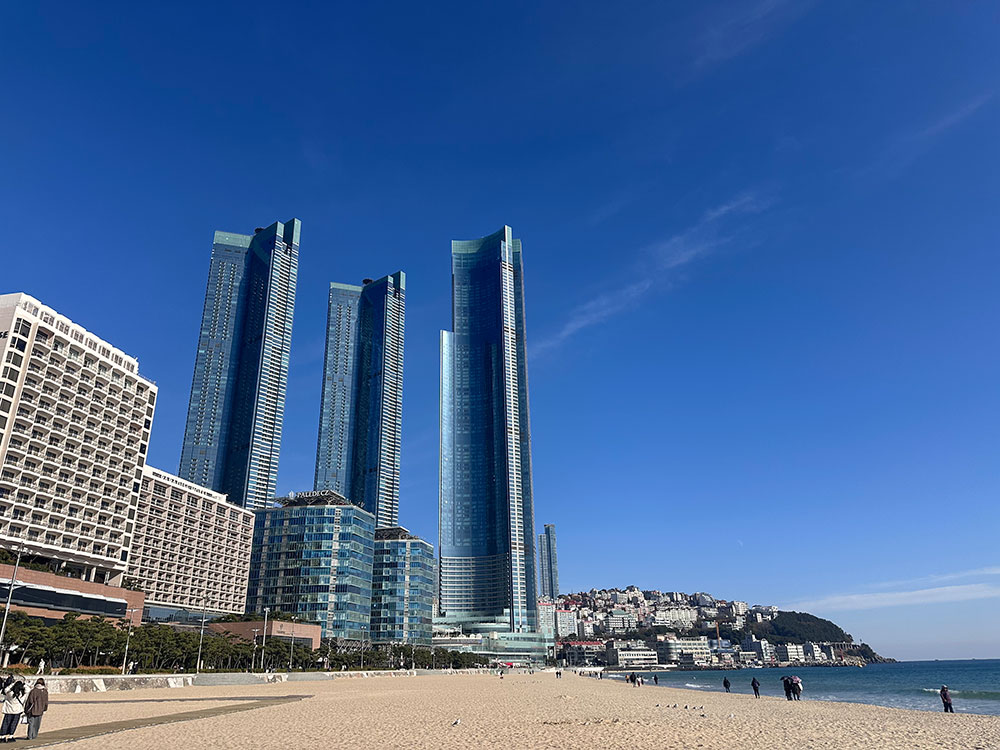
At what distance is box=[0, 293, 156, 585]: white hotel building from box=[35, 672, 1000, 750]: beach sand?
52.4 m

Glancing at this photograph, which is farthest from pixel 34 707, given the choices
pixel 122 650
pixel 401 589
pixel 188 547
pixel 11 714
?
pixel 401 589

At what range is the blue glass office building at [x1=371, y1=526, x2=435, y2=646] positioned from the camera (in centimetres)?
17300

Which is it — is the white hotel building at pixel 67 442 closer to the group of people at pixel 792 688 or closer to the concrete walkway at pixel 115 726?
the concrete walkway at pixel 115 726

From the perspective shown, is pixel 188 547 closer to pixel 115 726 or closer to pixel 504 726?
pixel 115 726

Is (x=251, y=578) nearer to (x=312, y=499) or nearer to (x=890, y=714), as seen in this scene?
(x=312, y=499)

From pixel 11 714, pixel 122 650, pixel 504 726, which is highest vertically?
pixel 122 650

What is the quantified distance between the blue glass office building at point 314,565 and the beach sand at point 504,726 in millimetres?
108793

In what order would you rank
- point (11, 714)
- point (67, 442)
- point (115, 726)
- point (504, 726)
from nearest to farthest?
point (11, 714) → point (115, 726) → point (504, 726) → point (67, 442)

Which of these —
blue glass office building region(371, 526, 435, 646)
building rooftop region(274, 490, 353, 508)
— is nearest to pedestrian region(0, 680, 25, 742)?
building rooftop region(274, 490, 353, 508)

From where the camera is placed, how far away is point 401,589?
176 metres

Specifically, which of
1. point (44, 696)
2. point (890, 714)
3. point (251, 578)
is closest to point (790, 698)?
point (890, 714)

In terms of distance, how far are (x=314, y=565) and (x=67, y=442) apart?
71971 mm

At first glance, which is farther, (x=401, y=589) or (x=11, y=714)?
(x=401, y=589)

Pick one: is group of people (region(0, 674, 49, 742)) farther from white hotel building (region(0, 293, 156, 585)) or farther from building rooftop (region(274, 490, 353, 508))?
building rooftop (region(274, 490, 353, 508))
